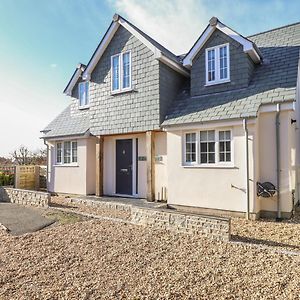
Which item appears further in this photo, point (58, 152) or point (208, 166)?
point (58, 152)

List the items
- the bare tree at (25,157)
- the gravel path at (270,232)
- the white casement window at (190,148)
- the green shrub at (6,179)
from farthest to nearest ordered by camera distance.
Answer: the bare tree at (25,157)
the green shrub at (6,179)
the white casement window at (190,148)
the gravel path at (270,232)

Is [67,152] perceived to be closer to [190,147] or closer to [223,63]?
[190,147]

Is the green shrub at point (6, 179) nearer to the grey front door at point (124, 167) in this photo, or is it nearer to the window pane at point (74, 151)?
the window pane at point (74, 151)

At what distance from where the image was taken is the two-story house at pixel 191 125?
8672 mm

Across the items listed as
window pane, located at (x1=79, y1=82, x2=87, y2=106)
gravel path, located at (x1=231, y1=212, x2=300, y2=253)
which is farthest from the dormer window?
window pane, located at (x1=79, y1=82, x2=87, y2=106)

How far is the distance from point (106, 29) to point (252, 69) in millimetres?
7009

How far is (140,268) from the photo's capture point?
4.71 m

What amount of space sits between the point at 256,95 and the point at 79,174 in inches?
365

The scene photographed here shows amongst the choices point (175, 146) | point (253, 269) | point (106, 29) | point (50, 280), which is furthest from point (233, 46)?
point (50, 280)

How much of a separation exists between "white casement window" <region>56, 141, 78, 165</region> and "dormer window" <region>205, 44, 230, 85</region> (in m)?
7.90

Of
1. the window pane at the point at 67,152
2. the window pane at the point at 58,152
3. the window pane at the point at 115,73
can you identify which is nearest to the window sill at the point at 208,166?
the window pane at the point at 115,73

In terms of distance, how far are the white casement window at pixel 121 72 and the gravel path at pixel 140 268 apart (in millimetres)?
7618

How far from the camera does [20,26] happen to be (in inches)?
442

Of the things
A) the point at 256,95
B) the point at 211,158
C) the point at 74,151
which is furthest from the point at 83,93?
the point at 256,95
